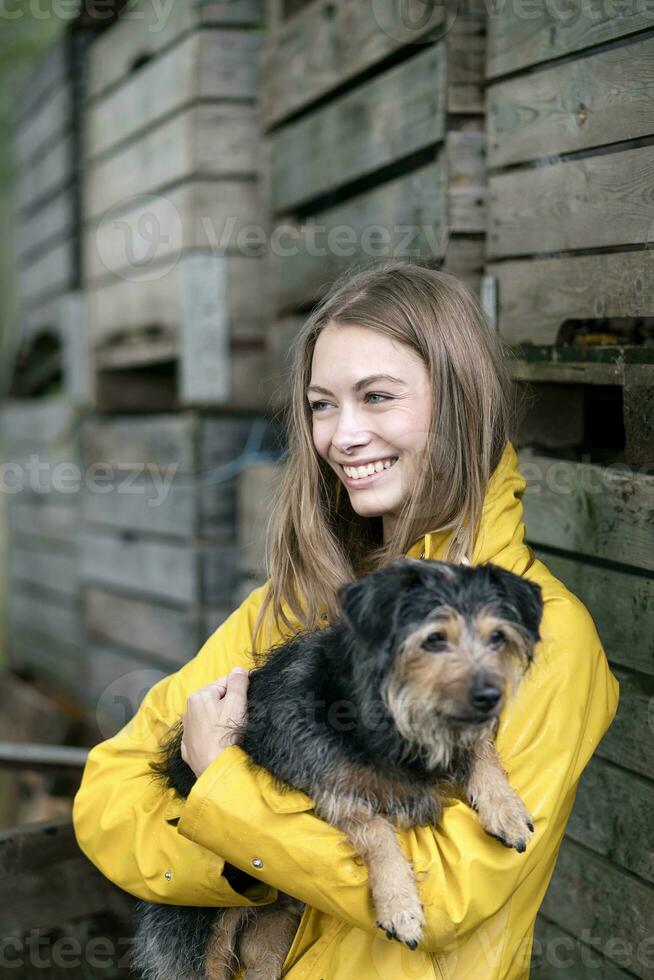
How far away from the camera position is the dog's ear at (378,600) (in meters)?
1.97

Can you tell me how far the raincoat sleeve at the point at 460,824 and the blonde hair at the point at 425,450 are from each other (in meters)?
0.37

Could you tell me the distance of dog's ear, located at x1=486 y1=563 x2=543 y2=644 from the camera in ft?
6.59

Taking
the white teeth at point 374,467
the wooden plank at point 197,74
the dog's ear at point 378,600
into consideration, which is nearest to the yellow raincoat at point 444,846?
the white teeth at point 374,467

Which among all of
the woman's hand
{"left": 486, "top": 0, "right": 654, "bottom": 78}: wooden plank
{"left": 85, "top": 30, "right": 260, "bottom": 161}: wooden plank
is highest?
{"left": 85, "top": 30, "right": 260, "bottom": 161}: wooden plank

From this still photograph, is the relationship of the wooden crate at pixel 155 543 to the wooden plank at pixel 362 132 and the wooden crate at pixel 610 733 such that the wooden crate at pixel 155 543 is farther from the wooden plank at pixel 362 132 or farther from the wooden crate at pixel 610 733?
the wooden crate at pixel 610 733

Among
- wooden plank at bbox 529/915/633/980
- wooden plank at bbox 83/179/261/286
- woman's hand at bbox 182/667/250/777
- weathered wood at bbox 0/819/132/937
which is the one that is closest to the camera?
woman's hand at bbox 182/667/250/777

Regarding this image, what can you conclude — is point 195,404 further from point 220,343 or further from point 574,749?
point 574,749

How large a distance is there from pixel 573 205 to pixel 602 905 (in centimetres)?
203

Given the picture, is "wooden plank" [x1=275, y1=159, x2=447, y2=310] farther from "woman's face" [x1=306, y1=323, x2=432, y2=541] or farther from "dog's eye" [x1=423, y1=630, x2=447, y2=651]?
"dog's eye" [x1=423, y1=630, x2=447, y2=651]

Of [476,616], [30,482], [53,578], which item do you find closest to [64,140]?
[30,482]

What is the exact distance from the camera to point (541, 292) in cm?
309

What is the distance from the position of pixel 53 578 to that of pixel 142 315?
2470mm

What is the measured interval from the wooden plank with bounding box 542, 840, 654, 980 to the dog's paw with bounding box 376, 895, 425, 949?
1.01 m

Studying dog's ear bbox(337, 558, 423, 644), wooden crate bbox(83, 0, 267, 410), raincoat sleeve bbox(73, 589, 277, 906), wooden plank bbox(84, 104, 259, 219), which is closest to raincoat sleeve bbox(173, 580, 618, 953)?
raincoat sleeve bbox(73, 589, 277, 906)
